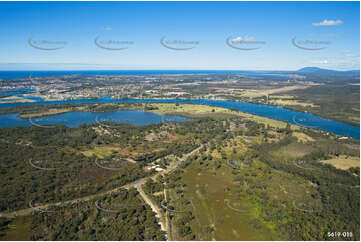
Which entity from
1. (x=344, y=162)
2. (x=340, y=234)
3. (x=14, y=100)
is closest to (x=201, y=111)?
(x=344, y=162)

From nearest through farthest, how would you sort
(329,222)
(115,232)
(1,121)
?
(115,232) → (329,222) → (1,121)

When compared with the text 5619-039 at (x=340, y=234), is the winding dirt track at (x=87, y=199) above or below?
above

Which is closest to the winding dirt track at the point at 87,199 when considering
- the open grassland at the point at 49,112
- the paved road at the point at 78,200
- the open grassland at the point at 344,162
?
the paved road at the point at 78,200

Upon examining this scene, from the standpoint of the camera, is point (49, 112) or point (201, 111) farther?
point (201, 111)

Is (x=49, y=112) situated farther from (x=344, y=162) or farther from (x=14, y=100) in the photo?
(x=344, y=162)

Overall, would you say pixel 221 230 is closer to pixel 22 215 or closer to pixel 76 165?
pixel 22 215

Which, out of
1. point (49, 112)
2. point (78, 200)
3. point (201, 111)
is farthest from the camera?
point (201, 111)

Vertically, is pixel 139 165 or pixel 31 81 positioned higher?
pixel 31 81

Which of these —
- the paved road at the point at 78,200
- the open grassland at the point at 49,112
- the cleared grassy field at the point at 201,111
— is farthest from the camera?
the open grassland at the point at 49,112

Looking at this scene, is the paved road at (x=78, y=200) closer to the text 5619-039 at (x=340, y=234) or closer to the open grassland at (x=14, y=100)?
the text 5619-039 at (x=340, y=234)

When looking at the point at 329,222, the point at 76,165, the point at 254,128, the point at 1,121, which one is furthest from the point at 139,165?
the point at 1,121

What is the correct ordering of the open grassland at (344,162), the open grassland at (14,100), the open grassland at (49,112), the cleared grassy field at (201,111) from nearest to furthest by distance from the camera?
1. the open grassland at (344,162)
2. the cleared grassy field at (201,111)
3. the open grassland at (49,112)
4. the open grassland at (14,100)
